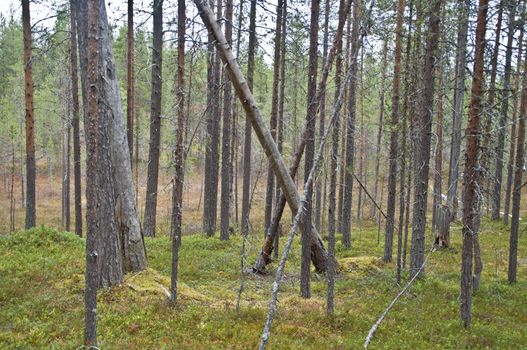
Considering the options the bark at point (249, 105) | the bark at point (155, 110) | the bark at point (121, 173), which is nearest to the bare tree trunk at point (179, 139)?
the bark at point (249, 105)

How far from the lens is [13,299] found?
9.30 m

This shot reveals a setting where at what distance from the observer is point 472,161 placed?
8953 millimetres

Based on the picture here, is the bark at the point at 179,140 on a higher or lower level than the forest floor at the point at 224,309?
higher

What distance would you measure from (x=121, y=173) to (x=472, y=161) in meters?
7.75

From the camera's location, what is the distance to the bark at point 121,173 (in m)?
9.68

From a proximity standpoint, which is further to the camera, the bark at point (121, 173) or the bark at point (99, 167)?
the bark at point (121, 173)

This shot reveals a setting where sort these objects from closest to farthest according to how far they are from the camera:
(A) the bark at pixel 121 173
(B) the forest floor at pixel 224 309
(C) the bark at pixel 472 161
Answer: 1. (B) the forest floor at pixel 224 309
2. (C) the bark at pixel 472 161
3. (A) the bark at pixel 121 173

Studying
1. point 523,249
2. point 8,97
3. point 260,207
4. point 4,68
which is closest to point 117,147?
point 523,249

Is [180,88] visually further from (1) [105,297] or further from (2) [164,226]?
(2) [164,226]

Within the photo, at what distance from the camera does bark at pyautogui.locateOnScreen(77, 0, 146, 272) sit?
9680 millimetres

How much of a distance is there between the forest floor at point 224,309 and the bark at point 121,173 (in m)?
0.62

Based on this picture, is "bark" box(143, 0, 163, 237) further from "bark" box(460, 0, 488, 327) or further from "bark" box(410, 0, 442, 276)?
"bark" box(460, 0, 488, 327)

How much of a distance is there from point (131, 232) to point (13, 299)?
110 inches

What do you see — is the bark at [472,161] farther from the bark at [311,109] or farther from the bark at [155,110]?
the bark at [155,110]
